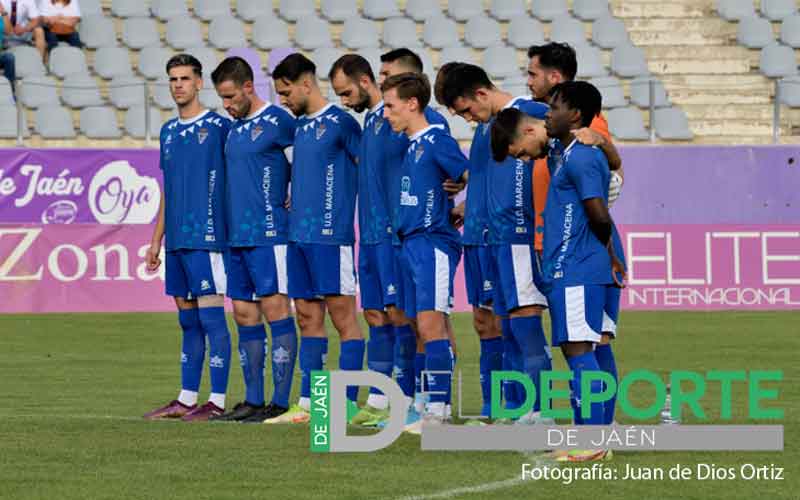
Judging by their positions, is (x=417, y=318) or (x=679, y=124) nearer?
(x=417, y=318)

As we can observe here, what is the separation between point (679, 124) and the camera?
22.8 metres

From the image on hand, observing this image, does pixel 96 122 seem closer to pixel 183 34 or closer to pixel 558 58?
pixel 183 34

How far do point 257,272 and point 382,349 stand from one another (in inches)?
37.8

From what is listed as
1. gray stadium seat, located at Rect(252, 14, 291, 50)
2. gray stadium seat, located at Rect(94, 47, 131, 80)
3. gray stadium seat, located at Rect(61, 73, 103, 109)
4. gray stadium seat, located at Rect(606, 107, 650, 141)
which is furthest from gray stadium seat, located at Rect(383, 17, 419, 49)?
gray stadium seat, located at Rect(61, 73, 103, 109)

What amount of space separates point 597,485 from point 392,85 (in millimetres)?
3025

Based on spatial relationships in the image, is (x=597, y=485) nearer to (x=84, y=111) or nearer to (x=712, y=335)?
(x=712, y=335)

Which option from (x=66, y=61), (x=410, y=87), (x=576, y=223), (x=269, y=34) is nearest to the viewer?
(x=576, y=223)

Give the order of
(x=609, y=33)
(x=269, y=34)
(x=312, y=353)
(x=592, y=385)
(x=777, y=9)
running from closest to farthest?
(x=592, y=385) < (x=312, y=353) < (x=269, y=34) < (x=609, y=33) < (x=777, y=9)

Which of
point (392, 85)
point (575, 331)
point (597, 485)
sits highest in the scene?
point (392, 85)

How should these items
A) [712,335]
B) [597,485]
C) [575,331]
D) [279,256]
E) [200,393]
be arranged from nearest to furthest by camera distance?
[597,485] < [575,331] < [279,256] < [200,393] < [712,335]

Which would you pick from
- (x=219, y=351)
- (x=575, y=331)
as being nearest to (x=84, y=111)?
(x=219, y=351)

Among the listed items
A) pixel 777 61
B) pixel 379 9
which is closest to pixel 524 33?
pixel 379 9

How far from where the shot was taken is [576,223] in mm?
8734

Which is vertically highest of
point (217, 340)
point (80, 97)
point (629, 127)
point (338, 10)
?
point (338, 10)
